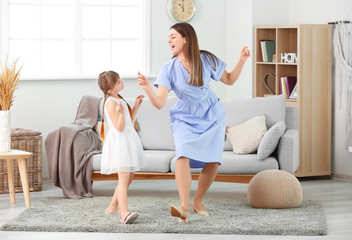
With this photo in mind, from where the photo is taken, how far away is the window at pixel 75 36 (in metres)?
6.45

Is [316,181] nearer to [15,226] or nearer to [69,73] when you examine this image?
[69,73]

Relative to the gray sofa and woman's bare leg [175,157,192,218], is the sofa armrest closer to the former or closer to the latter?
the gray sofa

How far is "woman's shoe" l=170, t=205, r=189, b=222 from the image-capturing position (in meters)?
4.17

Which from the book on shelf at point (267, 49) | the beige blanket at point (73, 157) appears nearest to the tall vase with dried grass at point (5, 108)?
the beige blanket at point (73, 157)

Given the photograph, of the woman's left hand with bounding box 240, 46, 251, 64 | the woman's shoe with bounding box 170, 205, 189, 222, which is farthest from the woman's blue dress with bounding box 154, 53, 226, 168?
the woman's shoe with bounding box 170, 205, 189, 222

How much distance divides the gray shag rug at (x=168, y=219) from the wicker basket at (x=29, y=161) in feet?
2.59

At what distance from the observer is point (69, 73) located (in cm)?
660

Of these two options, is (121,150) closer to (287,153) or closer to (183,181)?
(183,181)

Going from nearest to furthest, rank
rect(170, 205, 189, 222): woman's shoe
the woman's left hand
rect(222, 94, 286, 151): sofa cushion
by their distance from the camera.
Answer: rect(170, 205, 189, 222): woman's shoe
the woman's left hand
rect(222, 94, 286, 151): sofa cushion

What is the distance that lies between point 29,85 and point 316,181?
290 cm

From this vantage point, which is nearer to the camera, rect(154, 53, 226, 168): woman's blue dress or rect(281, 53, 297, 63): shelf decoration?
rect(154, 53, 226, 168): woman's blue dress

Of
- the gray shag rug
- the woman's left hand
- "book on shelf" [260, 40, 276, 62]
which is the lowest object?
the gray shag rug

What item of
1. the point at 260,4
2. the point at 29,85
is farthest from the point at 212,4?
the point at 29,85

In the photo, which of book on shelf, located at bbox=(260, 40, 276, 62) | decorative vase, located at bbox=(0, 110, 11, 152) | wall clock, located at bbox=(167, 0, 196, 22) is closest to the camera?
decorative vase, located at bbox=(0, 110, 11, 152)
